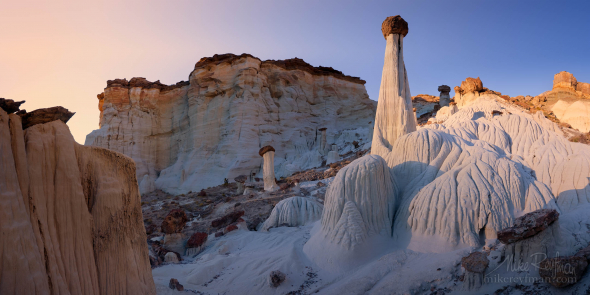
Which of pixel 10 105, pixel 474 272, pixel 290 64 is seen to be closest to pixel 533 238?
pixel 474 272

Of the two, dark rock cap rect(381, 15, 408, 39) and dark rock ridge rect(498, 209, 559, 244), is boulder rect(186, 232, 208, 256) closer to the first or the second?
dark rock ridge rect(498, 209, 559, 244)

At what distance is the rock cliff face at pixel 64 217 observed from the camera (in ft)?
11.8

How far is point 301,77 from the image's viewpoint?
36.1 m

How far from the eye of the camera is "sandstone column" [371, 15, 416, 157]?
13.4m

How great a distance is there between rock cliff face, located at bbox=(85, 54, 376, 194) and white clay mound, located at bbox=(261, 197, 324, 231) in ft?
53.5

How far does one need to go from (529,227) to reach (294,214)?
325 inches

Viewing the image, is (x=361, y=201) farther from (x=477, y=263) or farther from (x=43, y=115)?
(x=43, y=115)

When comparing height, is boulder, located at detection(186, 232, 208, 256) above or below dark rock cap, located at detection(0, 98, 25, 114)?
below

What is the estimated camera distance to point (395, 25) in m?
14.5

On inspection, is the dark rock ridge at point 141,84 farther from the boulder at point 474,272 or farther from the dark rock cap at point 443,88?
the boulder at point 474,272

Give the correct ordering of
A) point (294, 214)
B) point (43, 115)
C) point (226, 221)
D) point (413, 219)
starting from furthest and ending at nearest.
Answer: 1. point (226, 221)
2. point (294, 214)
3. point (413, 219)
4. point (43, 115)

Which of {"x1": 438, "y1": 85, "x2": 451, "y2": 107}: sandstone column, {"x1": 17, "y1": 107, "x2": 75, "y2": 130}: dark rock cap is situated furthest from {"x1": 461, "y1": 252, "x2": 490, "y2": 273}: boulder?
{"x1": 438, "y1": 85, "x2": 451, "y2": 107}: sandstone column

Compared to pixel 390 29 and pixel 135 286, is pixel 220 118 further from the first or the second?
pixel 135 286

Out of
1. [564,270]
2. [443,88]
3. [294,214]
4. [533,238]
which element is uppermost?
[443,88]
